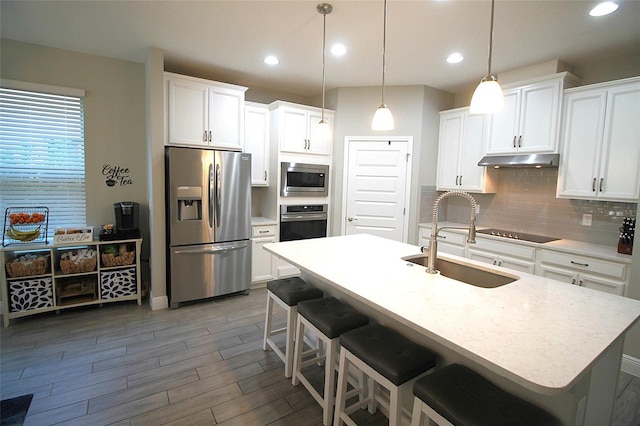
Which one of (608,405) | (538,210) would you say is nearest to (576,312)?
(608,405)

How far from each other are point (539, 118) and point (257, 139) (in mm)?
3284

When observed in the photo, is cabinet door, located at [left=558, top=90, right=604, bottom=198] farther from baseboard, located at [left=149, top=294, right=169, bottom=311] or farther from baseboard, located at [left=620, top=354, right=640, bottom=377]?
baseboard, located at [left=149, top=294, right=169, bottom=311]

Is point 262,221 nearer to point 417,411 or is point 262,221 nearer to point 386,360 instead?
point 386,360

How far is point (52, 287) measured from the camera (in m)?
3.07

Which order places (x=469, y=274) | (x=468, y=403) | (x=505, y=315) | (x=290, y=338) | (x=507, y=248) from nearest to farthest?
(x=468, y=403) < (x=505, y=315) < (x=469, y=274) < (x=290, y=338) < (x=507, y=248)

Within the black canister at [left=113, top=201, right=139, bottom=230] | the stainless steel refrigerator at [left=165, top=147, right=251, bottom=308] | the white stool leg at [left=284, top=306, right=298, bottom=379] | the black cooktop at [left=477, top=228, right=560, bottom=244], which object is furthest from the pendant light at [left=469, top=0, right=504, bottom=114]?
the black canister at [left=113, top=201, right=139, bottom=230]

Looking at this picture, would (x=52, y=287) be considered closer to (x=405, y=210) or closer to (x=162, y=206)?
(x=162, y=206)

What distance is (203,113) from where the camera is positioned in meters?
3.56

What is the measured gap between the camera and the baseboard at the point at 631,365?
8.11 feet

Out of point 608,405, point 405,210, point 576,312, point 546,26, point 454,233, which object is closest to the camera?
point 576,312

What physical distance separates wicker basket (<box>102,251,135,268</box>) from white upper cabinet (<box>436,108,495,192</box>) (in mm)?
3899

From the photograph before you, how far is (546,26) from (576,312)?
232 cm

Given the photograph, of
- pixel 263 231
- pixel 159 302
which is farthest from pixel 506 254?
pixel 159 302

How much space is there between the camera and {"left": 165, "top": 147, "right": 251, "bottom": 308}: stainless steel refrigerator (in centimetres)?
333
